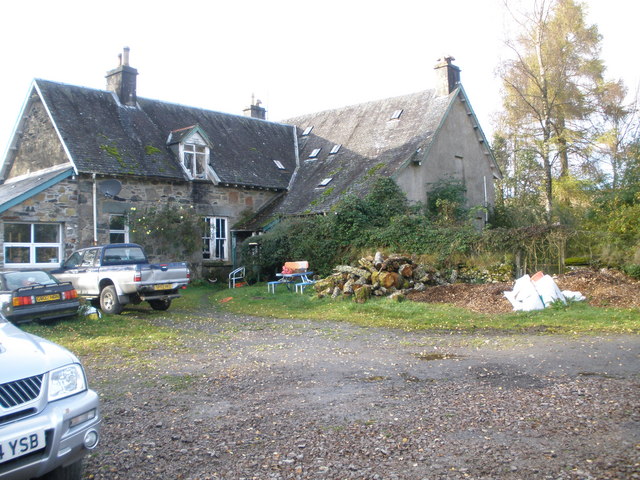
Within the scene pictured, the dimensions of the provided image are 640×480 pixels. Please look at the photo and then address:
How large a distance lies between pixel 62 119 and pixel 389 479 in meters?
21.7

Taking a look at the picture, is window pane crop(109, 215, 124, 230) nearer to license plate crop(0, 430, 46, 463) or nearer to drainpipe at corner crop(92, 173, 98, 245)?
drainpipe at corner crop(92, 173, 98, 245)

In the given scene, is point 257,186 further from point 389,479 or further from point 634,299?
point 389,479

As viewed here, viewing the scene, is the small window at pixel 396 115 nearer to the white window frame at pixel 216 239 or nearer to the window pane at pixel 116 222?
the white window frame at pixel 216 239

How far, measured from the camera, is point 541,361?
792cm

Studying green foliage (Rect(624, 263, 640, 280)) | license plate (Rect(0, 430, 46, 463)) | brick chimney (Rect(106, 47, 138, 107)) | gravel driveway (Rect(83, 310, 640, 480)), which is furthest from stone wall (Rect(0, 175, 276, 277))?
license plate (Rect(0, 430, 46, 463))

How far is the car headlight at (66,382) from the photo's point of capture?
13.1 ft

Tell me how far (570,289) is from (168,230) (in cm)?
1527

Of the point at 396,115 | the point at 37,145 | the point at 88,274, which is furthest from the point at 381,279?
the point at 37,145

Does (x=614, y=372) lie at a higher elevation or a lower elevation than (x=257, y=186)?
lower

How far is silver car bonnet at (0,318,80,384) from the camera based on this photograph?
3893mm

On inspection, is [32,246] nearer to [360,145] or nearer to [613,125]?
[360,145]

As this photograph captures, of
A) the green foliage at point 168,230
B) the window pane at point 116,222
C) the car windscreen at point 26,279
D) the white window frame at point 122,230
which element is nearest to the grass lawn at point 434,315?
the car windscreen at point 26,279

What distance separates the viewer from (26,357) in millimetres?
4082

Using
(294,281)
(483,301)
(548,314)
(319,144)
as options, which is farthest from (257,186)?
(548,314)
